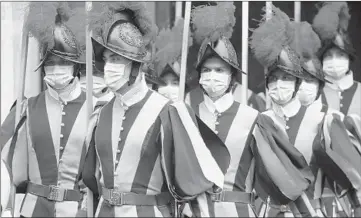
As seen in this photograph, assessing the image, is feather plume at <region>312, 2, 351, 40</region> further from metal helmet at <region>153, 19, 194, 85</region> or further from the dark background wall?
metal helmet at <region>153, 19, 194, 85</region>

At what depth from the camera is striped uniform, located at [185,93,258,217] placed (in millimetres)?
7844

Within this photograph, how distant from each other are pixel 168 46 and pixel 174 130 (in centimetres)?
260

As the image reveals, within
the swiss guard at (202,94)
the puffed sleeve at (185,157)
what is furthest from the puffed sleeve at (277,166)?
the puffed sleeve at (185,157)

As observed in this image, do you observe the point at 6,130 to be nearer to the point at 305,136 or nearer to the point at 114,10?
the point at 114,10

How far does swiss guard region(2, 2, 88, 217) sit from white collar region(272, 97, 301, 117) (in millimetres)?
1434

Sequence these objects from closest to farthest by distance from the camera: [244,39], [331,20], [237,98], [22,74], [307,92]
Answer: [22,74] < [244,39] < [307,92] < [331,20] < [237,98]

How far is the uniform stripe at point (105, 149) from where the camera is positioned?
7.12m

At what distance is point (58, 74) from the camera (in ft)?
25.8

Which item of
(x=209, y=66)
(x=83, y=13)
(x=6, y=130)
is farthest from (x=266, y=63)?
(x=6, y=130)

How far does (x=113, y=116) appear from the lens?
7.27m

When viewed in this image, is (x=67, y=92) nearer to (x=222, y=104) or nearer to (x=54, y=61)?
(x=54, y=61)

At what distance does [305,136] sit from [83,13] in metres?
1.82

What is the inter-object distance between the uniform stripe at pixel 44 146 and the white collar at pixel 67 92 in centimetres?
17

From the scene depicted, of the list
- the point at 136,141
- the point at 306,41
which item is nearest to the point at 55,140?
the point at 136,141
